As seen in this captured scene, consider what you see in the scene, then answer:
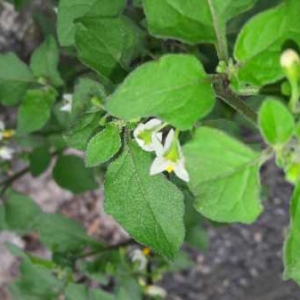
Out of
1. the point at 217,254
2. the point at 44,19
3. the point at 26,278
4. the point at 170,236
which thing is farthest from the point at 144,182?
the point at 217,254

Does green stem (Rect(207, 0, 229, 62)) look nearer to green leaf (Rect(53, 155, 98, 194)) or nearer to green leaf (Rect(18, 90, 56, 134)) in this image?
green leaf (Rect(18, 90, 56, 134))

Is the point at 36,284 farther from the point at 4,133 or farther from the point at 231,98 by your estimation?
the point at 231,98

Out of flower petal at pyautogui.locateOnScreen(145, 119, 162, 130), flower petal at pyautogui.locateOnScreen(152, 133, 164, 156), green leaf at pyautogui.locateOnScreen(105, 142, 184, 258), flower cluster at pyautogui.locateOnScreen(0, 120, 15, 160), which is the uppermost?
flower petal at pyautogui.locateOnScreen(145, 119, 162, 130)

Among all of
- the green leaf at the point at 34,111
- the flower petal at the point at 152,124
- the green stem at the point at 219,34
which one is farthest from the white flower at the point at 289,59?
the green leaf at the point at 34,111

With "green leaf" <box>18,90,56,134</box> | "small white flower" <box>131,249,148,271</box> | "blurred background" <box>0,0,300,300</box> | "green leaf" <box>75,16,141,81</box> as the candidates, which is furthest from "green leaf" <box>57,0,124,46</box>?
"blurred background" <box>0,0,300,300</box>

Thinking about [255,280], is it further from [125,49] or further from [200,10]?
[200,10]

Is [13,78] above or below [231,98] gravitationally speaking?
below

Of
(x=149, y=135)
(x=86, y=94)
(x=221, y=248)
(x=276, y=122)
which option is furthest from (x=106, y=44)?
(x=221, y=248)
